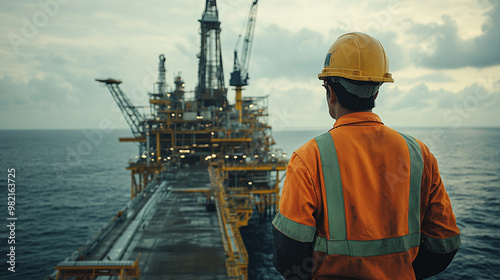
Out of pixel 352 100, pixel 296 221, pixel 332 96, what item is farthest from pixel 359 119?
pixel 296 221

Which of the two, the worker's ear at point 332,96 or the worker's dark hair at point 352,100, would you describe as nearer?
the worker's dark hair at point 352,100

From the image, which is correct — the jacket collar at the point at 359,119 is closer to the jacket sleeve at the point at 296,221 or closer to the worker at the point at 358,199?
the worker at the point at 358,199

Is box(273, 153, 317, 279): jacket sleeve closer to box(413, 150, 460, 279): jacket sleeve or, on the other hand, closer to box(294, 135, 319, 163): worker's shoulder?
box(294, 135, 319, 163): worker's shoulder

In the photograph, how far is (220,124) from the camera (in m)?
Result: 60.7

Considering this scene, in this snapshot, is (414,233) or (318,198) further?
(414,233)

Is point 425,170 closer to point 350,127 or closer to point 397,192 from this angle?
point 397,192

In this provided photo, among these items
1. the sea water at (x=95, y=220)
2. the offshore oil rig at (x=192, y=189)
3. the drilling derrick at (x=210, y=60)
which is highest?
the drilling derrick at (x=210, y=60)

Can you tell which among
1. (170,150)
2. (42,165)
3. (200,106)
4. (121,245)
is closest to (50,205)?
(170,150)

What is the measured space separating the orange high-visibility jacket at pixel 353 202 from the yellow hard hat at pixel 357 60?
1.46 feet

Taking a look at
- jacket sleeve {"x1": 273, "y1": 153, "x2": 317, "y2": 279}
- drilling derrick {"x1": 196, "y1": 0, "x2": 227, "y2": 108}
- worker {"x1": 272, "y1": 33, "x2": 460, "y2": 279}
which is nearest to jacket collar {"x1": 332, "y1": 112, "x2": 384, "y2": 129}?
worker {"x1": 272, "y1": 33, "x2": 460, "y2": 279}

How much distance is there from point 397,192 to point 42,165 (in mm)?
125149

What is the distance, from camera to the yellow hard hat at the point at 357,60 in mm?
2729

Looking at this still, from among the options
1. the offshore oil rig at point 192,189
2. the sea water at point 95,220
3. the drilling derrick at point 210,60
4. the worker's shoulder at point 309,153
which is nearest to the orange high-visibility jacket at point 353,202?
the worker's shoulder at point 309,153

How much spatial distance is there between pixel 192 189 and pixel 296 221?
30.9m
